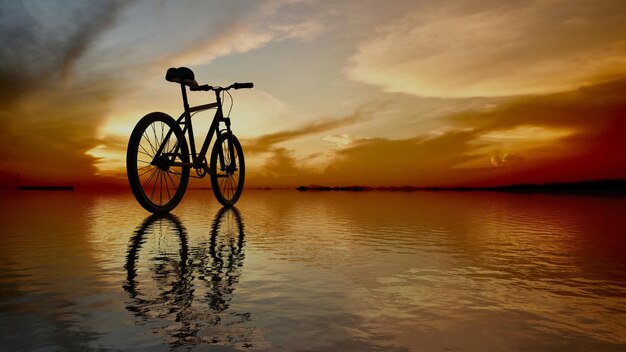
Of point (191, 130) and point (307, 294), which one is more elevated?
point (191, 130)

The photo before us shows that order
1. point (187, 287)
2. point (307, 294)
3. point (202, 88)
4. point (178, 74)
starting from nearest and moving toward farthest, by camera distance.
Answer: point (307, 294), point (187, 287), point (178, 74), point (202, 88)

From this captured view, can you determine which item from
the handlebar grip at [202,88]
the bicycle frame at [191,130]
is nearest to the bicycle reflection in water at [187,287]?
the bicycle frame at [191,130]

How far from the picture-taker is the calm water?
9.85ft

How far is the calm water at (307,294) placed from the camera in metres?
3.00

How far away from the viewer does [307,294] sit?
416 centimetres

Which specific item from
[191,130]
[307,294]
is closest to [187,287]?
[307,294]

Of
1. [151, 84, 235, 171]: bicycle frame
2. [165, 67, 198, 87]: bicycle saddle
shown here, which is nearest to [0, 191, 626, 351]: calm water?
[151, 84, 235, 171]: bicycle frame

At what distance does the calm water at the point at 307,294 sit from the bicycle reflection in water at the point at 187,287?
0.02 m

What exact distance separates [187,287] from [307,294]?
117 cm

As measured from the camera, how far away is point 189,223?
35.9 ft

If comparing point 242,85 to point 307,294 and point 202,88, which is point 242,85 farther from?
point 307,294

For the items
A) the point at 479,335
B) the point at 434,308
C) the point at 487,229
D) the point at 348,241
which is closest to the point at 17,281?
the point at 434,308

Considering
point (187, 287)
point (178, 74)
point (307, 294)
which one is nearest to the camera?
point (307, 294)

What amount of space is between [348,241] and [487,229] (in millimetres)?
4408
